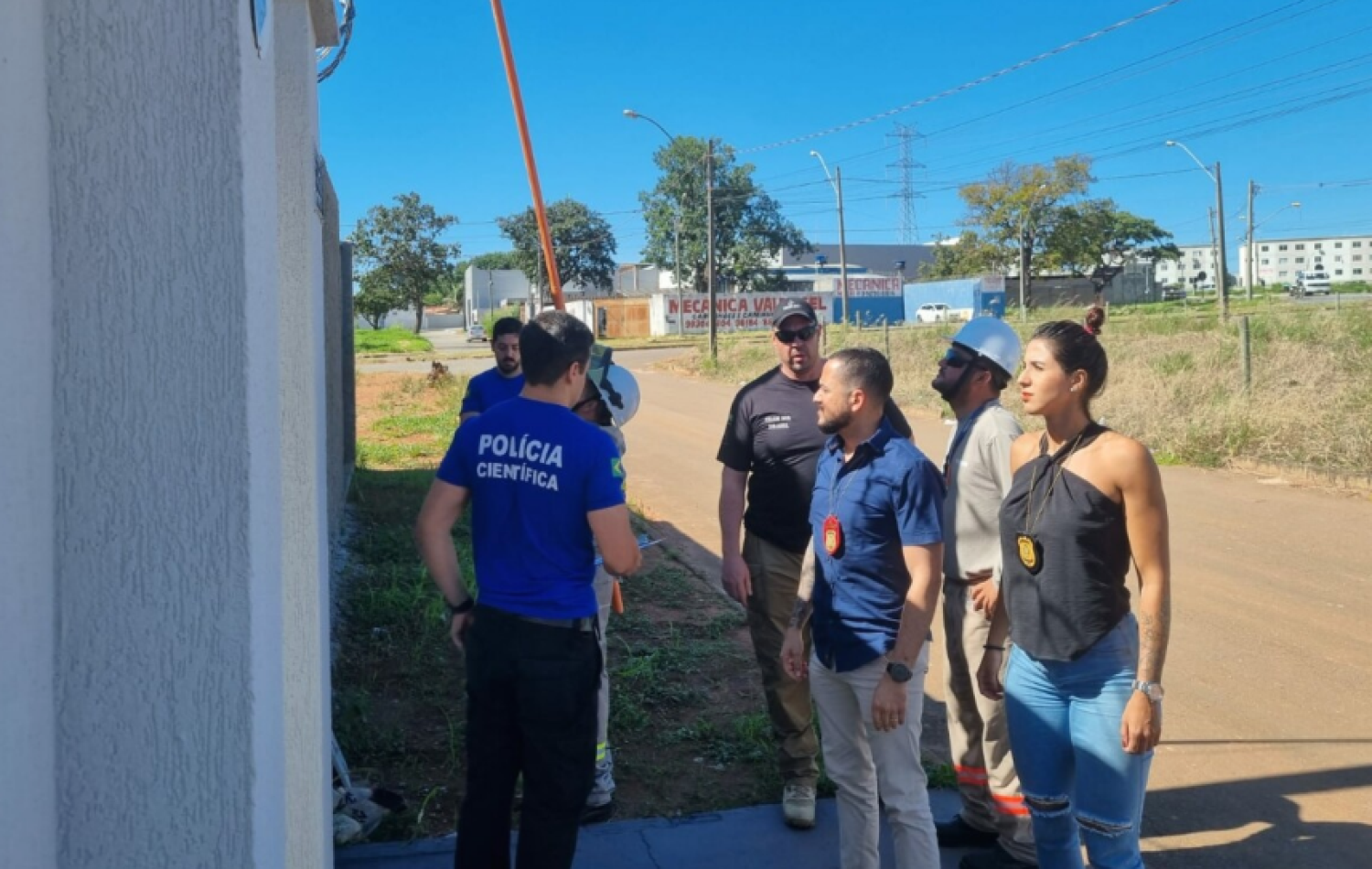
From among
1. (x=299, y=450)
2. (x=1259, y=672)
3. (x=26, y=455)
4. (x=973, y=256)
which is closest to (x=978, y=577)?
(x=299, y=450)

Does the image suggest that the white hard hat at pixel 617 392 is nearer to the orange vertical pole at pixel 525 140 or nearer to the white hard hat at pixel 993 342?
the orange vertical pole at pixel 525 140

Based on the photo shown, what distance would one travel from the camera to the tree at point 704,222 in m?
67.8

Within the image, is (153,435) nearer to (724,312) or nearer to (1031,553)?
(1031,553)

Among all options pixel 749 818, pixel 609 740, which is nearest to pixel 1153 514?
pixel 749 818

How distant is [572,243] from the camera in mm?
72812

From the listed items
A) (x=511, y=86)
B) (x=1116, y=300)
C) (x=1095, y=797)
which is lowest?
(x=1095, y=797)

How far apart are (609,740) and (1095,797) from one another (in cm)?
258

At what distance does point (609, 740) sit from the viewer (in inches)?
200

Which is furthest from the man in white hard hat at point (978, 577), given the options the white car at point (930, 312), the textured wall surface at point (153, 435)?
the white car at point (930, 312)

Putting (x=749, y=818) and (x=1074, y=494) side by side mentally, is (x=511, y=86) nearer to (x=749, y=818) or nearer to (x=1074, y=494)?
→ (x=1074, y=494)

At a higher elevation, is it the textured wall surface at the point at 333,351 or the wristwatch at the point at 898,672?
the textured wall surface at the point at 333,351

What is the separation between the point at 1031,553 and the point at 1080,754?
0.55 meters

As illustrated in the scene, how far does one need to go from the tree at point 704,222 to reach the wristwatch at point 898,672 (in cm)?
6474

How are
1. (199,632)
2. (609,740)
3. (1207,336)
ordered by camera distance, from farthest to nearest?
(1207,336), (609,740), (199,632)
